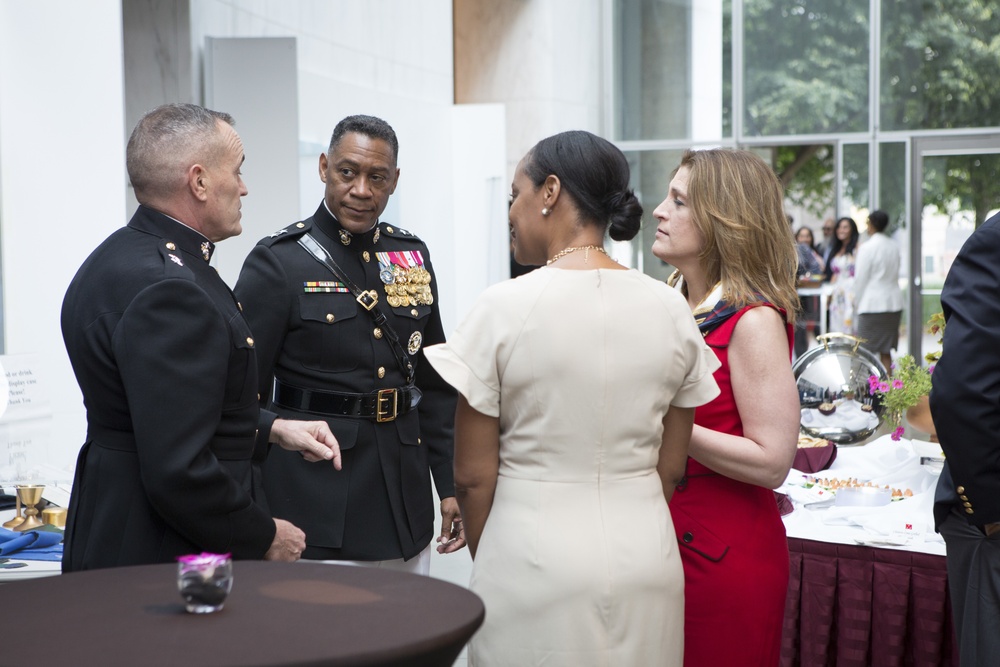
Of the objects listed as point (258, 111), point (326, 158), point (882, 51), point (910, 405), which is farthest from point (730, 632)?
point (882, 51)

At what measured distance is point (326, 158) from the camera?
268cm

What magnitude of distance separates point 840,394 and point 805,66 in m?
9.36

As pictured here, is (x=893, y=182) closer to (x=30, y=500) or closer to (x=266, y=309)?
(x=266, y=309)

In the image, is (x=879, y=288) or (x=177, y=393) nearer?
(x=177, y=393)

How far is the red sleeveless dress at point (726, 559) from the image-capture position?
2.10 metres

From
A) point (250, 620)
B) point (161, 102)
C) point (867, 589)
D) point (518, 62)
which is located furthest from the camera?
point (518, 62)

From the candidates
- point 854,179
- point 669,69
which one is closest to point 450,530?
point 854,179

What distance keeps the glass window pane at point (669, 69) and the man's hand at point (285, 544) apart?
11491mm

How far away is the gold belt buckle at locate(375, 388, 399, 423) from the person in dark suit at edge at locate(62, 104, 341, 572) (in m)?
0.55

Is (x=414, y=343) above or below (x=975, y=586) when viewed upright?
above

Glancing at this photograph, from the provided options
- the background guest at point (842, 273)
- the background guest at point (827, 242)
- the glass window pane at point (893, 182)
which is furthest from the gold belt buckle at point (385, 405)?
the glass window pane at point (893, 182)

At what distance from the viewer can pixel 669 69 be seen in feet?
42.5

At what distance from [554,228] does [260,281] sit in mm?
938

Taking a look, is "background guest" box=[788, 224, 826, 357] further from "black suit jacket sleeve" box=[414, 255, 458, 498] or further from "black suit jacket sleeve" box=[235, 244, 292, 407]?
"black suit jacket sleeve" box=[235, 244, 292, 407]
